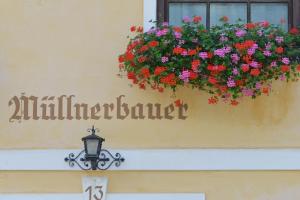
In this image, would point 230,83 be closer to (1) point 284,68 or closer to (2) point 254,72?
(2) point 254,72

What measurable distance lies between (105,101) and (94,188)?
2.42 ft

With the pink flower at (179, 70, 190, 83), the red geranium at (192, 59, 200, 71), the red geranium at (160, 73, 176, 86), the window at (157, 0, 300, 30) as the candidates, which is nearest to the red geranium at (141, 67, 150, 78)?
the red geranium at (160, 73, 176, 86)

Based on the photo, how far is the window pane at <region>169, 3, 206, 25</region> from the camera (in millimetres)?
5758

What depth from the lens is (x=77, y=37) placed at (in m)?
5.62

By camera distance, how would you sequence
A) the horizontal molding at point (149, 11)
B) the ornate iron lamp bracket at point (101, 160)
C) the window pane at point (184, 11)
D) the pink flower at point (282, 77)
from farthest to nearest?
the window pane at point (184, 11), the horizontal molding at point (149, 11), the ornate iron lamp bracket at point (101, 160), the pink flower at point (282, 77)

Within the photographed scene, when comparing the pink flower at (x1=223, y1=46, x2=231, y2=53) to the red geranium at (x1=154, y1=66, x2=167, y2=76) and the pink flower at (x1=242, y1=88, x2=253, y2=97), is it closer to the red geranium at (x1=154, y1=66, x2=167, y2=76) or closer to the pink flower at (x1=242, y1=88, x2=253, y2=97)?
the pink flower at (x1=242, y1=88, x2=253, y2=97)

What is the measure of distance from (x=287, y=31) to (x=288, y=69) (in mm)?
603

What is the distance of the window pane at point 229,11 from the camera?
18.9ft

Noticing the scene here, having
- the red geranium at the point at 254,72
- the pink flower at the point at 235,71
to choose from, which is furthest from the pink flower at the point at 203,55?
the red geranium at the point at 254,72

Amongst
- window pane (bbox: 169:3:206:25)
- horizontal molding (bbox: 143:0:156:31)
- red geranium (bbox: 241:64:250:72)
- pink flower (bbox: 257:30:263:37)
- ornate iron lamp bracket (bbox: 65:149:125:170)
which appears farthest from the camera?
window pane (bbox: 169:3:206:25)

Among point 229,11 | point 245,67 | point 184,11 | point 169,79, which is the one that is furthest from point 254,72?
point 184,11

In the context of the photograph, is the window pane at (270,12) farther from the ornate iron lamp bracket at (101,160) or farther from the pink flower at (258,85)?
the ornate iron lamp bracket at (101,160)

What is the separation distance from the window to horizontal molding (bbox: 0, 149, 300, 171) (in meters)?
1.14

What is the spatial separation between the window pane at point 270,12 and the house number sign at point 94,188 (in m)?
1.96
